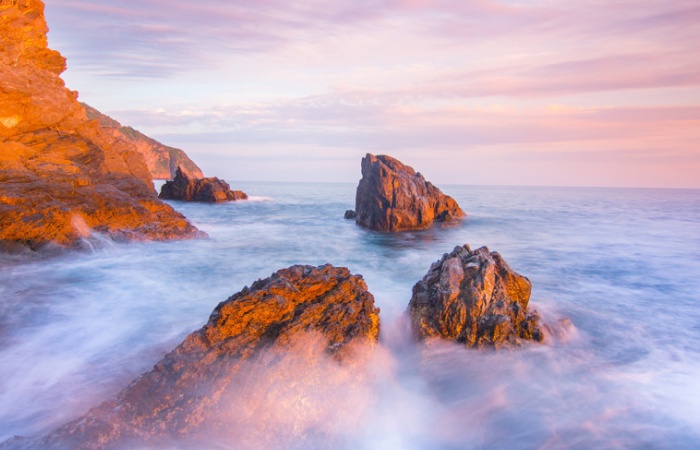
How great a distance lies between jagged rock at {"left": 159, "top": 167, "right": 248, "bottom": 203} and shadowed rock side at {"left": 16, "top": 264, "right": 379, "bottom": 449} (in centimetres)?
4242

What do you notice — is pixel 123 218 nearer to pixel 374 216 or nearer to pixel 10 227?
pixel 10 227

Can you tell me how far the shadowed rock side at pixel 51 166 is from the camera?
49.1 ft

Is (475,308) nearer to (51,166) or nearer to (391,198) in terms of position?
(391,198)

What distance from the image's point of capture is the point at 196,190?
4831 centimetres

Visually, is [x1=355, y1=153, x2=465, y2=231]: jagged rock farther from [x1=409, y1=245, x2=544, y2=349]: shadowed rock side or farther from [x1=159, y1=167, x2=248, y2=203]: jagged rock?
[x1=159, y1=167, x2=248, y2=203]: jagged rock

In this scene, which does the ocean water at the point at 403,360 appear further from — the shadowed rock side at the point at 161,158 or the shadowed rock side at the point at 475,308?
the shadowed rock side at the point at 161,158

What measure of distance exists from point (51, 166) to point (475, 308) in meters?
18.9

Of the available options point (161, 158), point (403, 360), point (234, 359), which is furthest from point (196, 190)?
point (161, 158)

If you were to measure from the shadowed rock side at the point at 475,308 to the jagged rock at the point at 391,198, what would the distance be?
1643 centimetres

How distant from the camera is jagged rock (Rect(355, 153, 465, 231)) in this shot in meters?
25.4

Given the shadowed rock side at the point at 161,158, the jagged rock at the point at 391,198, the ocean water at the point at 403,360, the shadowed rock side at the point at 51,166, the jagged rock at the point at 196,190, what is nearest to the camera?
the ocean water at the point at 403,360

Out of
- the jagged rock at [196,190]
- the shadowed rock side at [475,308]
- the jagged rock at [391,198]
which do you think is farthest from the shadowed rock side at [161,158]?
the shadowed rock side at [475,308]

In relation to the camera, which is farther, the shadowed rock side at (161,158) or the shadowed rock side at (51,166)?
the shadowed rock side at (161,158)

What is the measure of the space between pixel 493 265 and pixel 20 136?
21.2 meters
